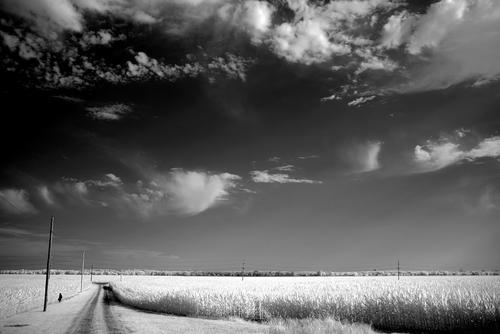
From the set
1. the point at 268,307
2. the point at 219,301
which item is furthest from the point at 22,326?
the point at 268,307

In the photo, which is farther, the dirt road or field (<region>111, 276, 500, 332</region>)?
the dirt road

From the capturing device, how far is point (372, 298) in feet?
83.5

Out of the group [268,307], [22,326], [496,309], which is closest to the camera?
[496,309]

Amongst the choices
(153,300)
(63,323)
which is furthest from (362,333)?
(153,300)

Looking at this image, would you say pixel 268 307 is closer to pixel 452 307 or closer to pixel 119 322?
pixel 119 322

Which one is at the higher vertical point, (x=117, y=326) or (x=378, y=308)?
(x=378, y=308)

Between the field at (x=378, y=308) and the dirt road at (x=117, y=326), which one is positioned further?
the dirt road at (x=117, y=326)

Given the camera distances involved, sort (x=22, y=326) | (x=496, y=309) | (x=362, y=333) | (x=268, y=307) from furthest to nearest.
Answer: (x=268, y=307) → (x=22, y=326) → (x=496, y=309) → (x=362, y=333)

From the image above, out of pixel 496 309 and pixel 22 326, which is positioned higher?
pixel 496 309

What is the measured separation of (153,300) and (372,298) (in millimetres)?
21644

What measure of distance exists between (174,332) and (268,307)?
33.6ft

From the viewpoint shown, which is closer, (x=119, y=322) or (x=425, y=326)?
(x=425, y=326)

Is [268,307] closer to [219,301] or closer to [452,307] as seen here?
[219,301]

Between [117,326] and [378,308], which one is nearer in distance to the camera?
[117,326]
